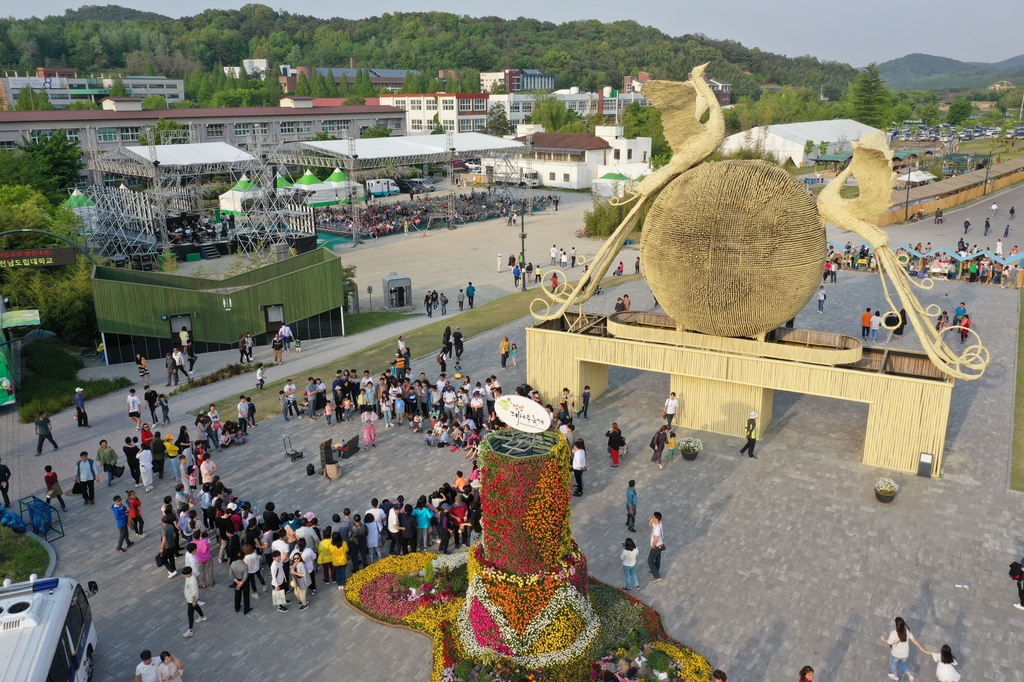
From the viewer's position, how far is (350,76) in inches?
5842

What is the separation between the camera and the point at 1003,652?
37.9 ft

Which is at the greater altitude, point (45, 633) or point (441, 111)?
point (441, 111)

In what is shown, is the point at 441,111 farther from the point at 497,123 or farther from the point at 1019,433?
the point at 1019,433

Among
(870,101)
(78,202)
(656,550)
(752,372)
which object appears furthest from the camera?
(870,101)

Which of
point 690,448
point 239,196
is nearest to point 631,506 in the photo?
point 690,448

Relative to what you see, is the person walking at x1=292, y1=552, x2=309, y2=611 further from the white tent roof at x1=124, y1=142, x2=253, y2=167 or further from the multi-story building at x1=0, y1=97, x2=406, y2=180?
the multi-story building at x1=0, y1=97, x2=406, y2=180

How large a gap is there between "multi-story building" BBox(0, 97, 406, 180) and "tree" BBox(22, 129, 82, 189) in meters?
1.33

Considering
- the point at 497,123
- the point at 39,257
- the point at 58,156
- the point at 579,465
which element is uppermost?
the point at 497,123

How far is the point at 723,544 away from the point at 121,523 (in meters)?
11.4

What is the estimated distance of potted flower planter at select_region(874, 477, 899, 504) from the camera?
1577cm

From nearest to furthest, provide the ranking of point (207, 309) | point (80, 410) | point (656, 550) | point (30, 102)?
point (656, 550) < point (80, 410) < point (207, 309) < point (30, 102)

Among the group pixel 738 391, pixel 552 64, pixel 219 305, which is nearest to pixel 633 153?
pixel 219 305

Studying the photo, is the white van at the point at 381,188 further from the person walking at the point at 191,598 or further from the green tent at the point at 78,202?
the person walking at the point at 191,598

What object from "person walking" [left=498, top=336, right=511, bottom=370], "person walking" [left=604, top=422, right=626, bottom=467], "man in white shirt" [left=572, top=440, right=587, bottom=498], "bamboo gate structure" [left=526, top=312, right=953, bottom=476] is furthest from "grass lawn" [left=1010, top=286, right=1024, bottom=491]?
"person walking" [left=498, top=336, right=511, bottom=370]
